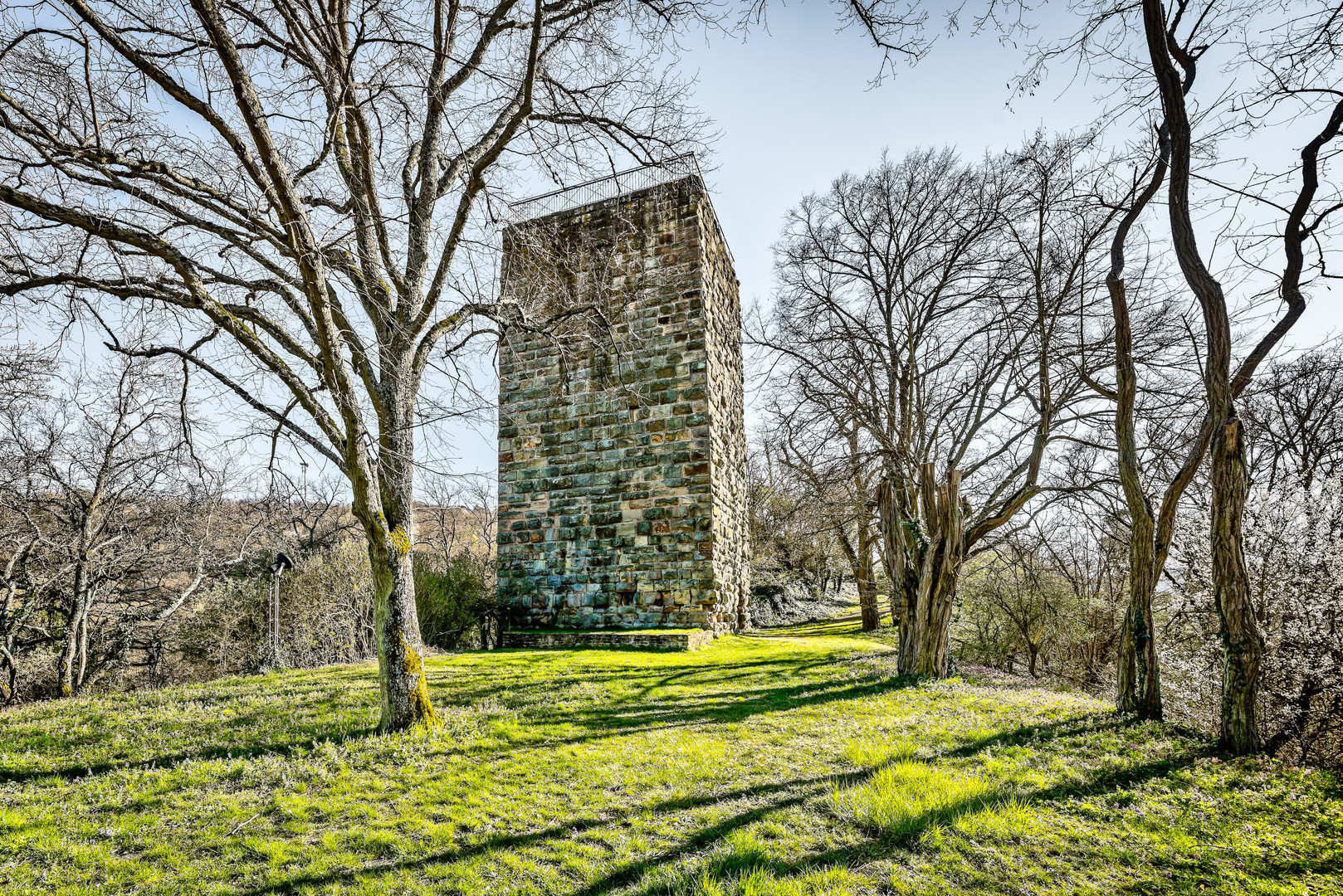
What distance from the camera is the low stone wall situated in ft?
29.2

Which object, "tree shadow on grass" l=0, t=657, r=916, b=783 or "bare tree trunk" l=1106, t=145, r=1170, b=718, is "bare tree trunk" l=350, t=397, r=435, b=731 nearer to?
"tree shadow on grass" l=0, t=657, r=916, b=783

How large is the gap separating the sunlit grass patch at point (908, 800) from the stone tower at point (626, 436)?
238 inches

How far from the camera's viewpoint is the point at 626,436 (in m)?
10.6

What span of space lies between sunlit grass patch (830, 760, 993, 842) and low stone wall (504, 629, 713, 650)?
205 inches

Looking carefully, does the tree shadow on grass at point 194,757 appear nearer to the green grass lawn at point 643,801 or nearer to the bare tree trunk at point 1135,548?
the green grass lawn at point 643,801

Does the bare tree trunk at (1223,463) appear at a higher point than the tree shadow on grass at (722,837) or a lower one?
higher

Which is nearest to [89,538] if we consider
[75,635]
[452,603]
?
[75,635]

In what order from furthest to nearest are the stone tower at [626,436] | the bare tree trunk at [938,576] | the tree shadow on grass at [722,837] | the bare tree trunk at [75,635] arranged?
the stone tower at [626,436]
the bare tree trunk at [75,635]
the bare tree trunk at [938,576]
the tree shadow on grass at [722,837]

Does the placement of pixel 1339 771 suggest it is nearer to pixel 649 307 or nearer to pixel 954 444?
→ pixel 954 444

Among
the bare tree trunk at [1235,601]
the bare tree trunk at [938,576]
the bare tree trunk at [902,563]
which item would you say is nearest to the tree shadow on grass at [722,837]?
the bare tree trunk at [1235,601]

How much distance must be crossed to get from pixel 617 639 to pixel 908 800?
6274 mm

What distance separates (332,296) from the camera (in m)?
5.04

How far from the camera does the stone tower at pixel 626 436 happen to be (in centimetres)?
Answer: 1009

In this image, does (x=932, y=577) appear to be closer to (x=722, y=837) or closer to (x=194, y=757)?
(x=722, y=837)
